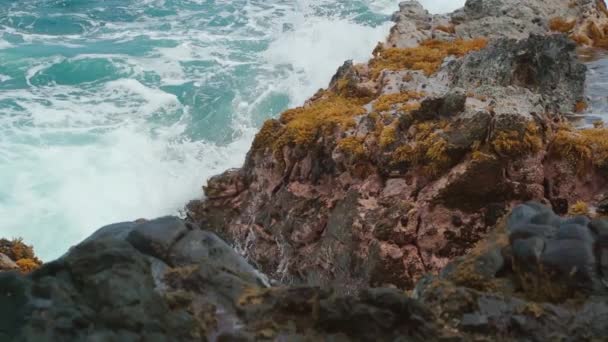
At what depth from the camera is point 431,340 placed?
3986 millimetres

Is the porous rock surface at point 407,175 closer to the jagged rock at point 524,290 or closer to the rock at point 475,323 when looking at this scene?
the jagged rock at point 524,290

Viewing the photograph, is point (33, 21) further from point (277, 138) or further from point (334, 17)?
point (277, 138)

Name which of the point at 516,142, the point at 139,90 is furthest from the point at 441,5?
the point at 516,142

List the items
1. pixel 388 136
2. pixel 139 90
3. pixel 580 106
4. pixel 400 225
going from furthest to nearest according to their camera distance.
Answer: pixel 139 90 < pixel 580 106 < pixel 388 136 < pixel 400 225

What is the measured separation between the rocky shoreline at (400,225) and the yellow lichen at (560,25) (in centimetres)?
6

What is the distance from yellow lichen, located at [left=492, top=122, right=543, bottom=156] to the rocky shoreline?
2 cm

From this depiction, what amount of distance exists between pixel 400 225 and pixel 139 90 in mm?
18888

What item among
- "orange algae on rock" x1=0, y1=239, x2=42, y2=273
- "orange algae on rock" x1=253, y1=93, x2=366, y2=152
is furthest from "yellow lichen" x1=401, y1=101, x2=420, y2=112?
"orange algae on rock" x1=0, y1=239, x2=42, y2=273

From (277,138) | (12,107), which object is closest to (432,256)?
(277,138)

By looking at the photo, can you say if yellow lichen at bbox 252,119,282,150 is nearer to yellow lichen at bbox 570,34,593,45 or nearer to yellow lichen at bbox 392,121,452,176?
yellow lichen at bbox 392,121,452,176

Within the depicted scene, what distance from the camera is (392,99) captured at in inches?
399

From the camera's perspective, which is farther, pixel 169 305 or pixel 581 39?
pixel 581 39

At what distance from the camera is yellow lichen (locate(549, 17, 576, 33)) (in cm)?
1567

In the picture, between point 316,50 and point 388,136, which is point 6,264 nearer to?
point 388,136
